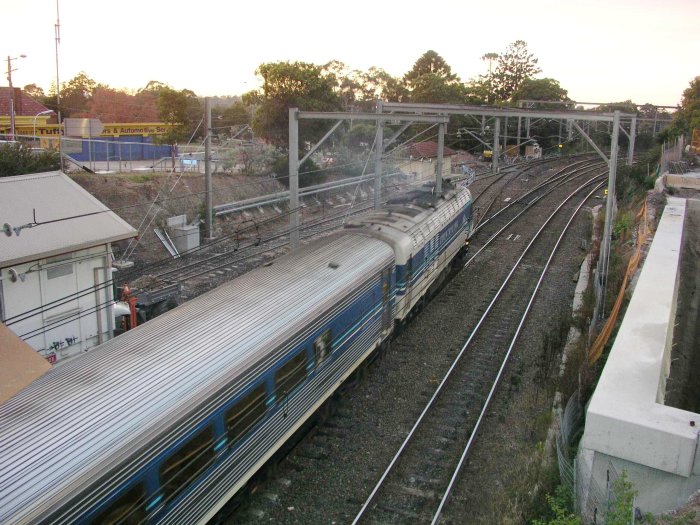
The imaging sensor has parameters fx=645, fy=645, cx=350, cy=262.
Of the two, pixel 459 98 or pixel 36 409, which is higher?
pixel 459 98

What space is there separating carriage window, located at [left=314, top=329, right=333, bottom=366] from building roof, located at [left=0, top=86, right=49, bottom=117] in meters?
28.6

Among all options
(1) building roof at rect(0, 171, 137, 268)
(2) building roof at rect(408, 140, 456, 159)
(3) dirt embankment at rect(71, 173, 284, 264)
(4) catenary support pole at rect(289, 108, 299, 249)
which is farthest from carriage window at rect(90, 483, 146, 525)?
(2) building roof at rect(408, 140, 456, 159)

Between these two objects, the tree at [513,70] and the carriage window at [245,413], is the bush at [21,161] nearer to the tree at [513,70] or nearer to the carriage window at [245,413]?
the carriage window at [245,413]

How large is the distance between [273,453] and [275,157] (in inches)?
983

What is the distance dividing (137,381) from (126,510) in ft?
4.51

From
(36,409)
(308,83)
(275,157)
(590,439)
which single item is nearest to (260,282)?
(36,409)

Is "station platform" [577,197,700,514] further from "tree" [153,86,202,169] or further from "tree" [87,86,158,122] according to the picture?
"tree" [87,86,158,122]

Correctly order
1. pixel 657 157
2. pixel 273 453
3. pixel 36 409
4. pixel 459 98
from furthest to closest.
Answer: pixel 459 98
pixel 657 157
pixel 273 453
pixel 36 409

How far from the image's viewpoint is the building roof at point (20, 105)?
107ft

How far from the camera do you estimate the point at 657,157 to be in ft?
124

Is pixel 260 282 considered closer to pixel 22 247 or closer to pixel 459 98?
pixel 22 247

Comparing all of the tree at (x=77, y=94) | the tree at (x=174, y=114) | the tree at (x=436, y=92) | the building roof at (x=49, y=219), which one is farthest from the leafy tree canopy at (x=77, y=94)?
the building roof at (x=49, y=219)

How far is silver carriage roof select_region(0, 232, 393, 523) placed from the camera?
5.42 m

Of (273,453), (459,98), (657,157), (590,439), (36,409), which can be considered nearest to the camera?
(36,409)
